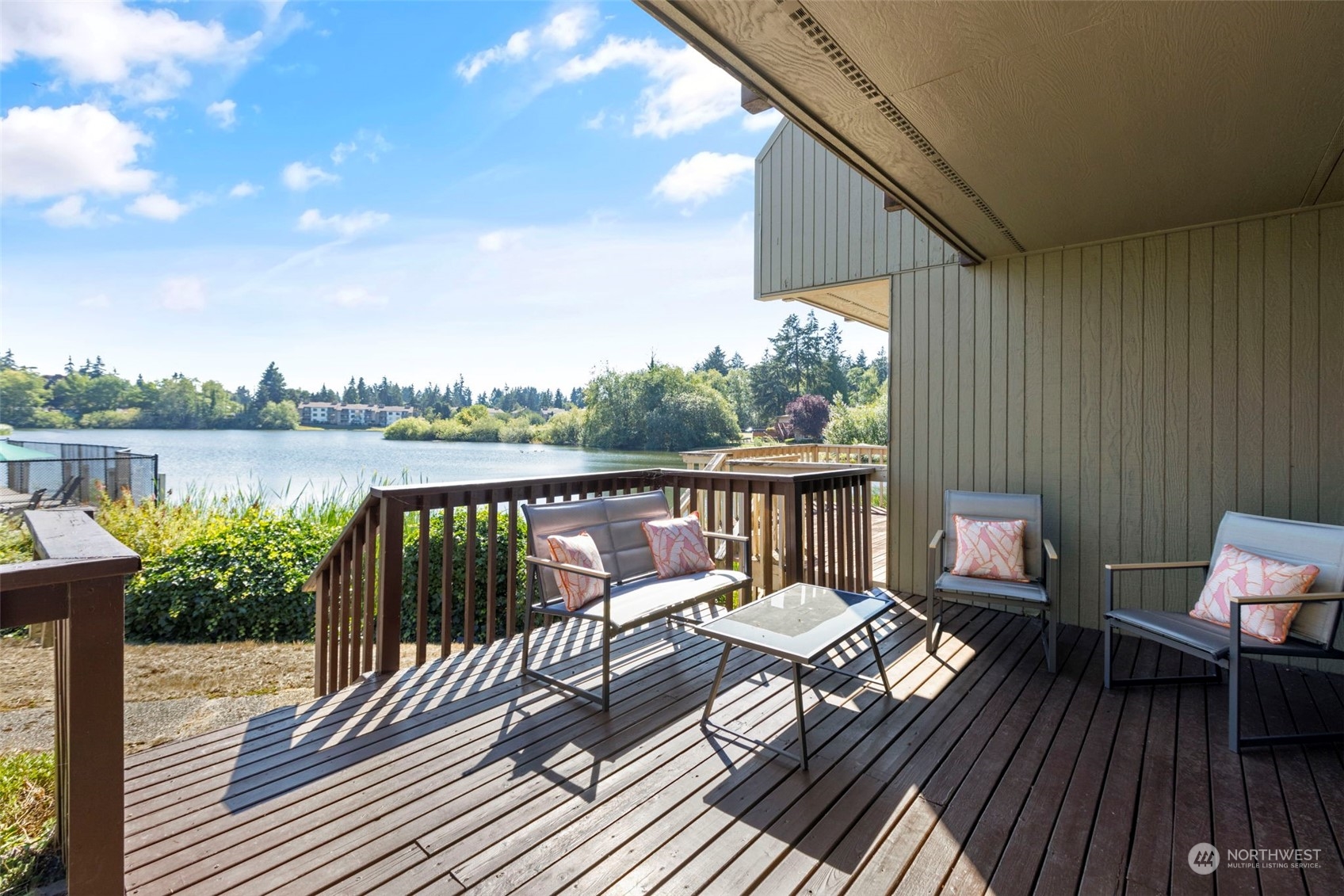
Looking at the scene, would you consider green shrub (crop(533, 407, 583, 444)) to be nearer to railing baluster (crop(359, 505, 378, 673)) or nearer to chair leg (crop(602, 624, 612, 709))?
railing baluster (crop(359, 505, 378, 673))

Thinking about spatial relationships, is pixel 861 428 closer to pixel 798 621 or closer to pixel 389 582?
pixel 798 621

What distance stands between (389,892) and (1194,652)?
3.25 metres

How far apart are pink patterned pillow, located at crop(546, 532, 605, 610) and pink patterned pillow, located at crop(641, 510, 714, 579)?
41 cm

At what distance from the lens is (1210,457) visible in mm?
3629

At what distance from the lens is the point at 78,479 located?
8.45 m

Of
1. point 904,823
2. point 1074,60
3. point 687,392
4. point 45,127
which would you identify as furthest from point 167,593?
point 687,392

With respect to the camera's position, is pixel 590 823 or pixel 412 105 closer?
pixel 590 823

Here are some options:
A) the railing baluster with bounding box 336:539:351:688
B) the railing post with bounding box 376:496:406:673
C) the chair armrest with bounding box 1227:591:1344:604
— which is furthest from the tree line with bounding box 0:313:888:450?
the chair armrest with bounding box 1227:591:1344:604

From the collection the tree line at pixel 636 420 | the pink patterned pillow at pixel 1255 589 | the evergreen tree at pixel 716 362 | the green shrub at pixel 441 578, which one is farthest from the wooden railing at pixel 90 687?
the evergreen tree at pixel 716 362

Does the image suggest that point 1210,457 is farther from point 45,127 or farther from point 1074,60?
point 45,127

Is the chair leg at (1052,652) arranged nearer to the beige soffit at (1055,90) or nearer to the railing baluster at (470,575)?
the beige soffit at (1055,90)

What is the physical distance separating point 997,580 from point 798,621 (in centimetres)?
172

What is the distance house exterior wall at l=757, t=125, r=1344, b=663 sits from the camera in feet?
11.1

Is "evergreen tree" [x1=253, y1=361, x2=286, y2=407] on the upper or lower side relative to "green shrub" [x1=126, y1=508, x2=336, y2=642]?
upper
